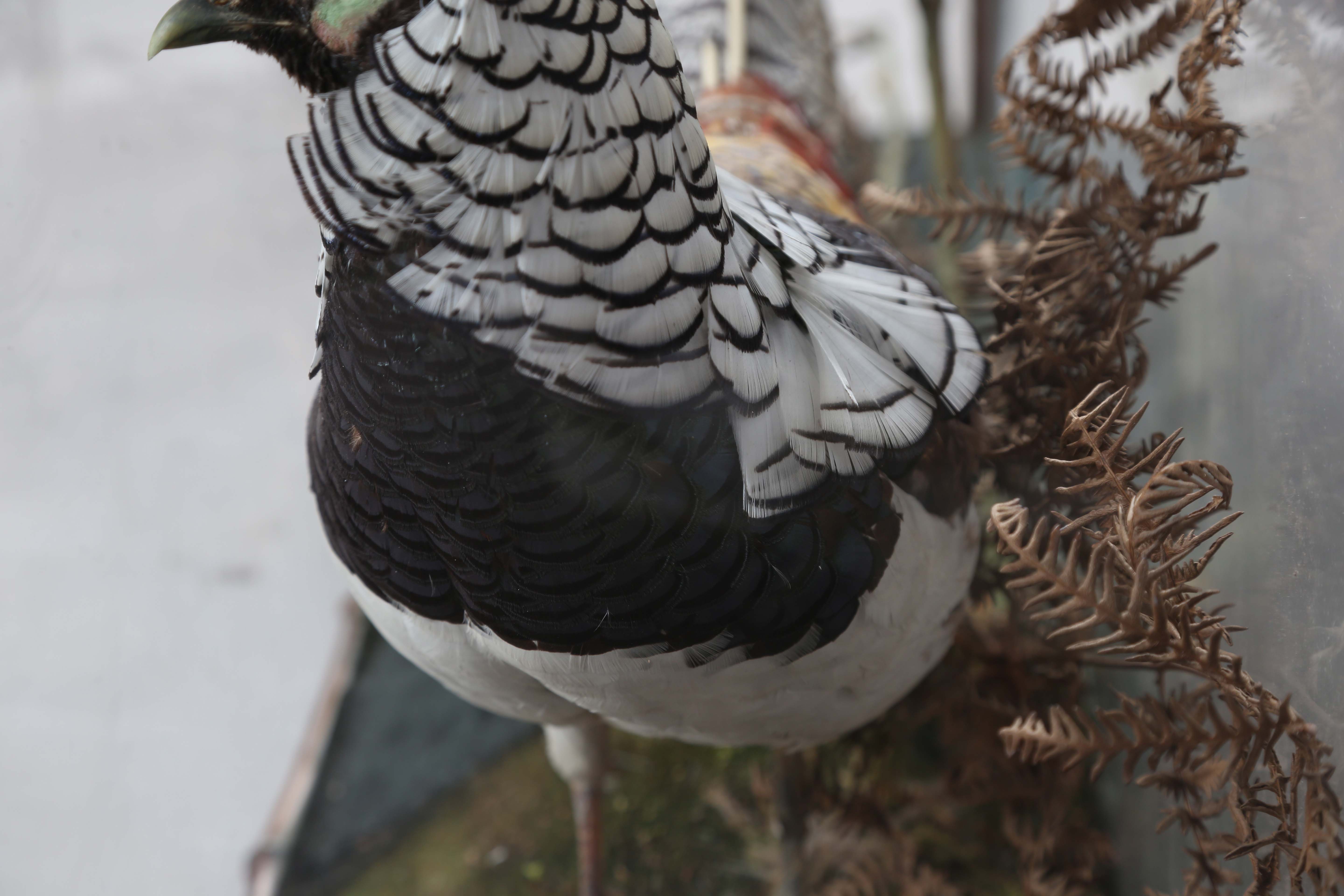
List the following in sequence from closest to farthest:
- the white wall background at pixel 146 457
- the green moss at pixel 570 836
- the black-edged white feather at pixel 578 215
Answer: the black-edged white feather at pixel 578 215
the white wall background at pixel 146 457
the green moss at pixel 570 836

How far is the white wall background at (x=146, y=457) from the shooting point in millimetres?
1047

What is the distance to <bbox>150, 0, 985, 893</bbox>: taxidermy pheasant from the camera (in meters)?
0.46

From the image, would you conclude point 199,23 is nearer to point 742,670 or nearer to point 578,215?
point 578,215

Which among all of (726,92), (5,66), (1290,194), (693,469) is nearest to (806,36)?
(726,92)

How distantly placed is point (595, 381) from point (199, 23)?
31 cm

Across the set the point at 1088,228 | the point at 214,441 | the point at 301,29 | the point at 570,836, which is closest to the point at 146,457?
the point at 214,441

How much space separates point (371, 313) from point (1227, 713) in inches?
29.2

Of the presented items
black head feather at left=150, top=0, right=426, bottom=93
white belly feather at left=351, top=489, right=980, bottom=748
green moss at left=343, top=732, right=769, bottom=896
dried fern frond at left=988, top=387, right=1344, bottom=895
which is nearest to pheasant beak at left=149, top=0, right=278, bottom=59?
black head feather at left=150, top=0, right=426, bottom=93

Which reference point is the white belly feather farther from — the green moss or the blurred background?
the green moss

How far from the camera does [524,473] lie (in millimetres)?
517

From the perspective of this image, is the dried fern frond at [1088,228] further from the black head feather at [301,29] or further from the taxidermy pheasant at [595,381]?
the black head feather at [301,29]

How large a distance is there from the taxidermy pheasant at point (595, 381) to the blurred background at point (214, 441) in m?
0.25

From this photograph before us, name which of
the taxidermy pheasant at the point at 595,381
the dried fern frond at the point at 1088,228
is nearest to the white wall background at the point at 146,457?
the taxidermy pheasant at the point at 595,381

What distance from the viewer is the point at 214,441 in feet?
4.29
